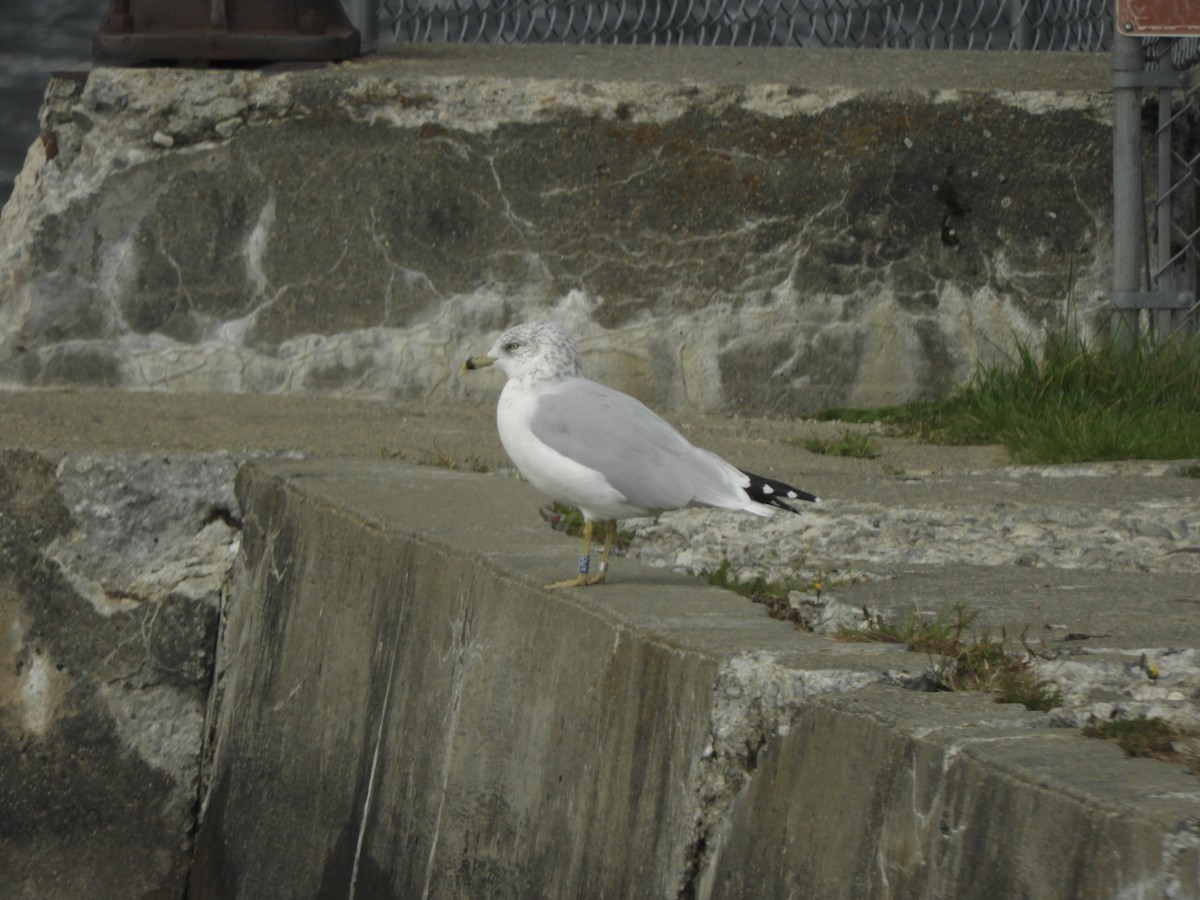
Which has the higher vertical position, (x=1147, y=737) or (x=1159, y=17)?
(x=1159, y=17)

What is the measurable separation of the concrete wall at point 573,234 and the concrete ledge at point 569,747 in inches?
67.6

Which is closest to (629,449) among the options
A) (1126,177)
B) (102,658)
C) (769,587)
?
(769,587)

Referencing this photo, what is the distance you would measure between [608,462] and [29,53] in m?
11.1

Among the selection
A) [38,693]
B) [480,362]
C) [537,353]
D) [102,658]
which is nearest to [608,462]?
[537,353]

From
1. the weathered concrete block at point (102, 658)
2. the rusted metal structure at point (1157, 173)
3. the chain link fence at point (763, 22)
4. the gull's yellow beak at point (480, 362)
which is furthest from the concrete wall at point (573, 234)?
the gull's yellow beak at point (480, 362)

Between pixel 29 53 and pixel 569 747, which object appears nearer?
pixel 569 747

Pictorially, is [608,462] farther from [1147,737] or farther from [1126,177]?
[1126,177]

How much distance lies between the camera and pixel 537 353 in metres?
3.67

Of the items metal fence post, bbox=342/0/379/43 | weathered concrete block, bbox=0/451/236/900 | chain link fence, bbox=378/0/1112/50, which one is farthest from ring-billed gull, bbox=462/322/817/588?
chain link fence, bbox=378/0/1112/50

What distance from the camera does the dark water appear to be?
13.2 meters

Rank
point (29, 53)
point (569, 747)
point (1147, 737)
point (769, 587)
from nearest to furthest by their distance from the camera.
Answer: point (1147, 737) → point (569, 747) → point (769, 587) → point (29, 53)

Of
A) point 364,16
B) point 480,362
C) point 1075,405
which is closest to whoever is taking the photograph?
point 480,362

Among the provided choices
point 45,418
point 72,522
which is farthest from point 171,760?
point 45,418

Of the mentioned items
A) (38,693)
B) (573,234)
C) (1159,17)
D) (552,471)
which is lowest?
(38,693)
